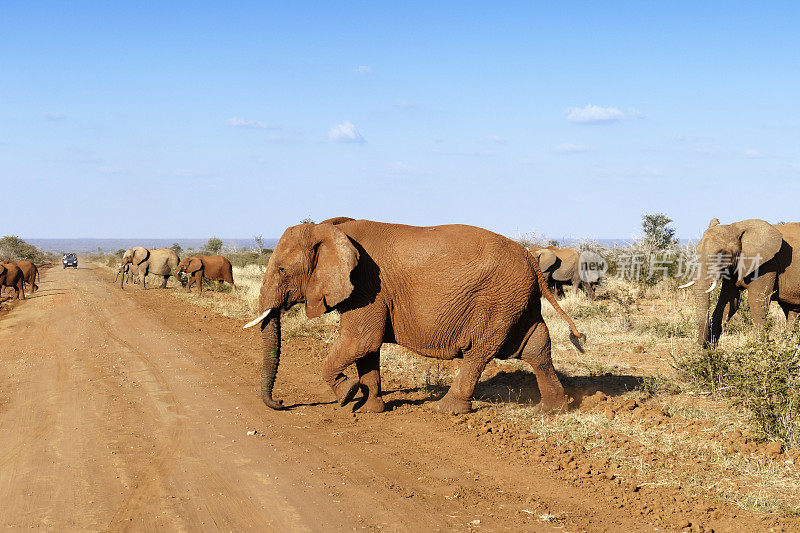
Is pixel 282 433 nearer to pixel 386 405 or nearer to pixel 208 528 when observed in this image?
pixel 386 405

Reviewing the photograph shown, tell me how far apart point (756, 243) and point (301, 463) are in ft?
26.9

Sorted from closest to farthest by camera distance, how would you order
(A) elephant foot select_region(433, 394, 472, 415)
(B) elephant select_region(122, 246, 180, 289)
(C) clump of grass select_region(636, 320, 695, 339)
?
(A) elephant foot select_region(433, 394, 472, 415)
(C) clump of grass select_region(636, 320, 695, 339)
(B) elephant select_region(122, 246, 180, 289)

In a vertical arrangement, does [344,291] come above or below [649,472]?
above

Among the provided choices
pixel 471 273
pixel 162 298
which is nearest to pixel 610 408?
pixel 471 273

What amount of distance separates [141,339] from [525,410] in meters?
8.94

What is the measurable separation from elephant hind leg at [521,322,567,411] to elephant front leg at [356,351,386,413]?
1.79 m

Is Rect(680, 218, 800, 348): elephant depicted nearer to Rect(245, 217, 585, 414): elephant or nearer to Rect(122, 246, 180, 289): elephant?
Rect(245, 217, 585, 414): elephant

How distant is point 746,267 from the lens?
10.3 metres

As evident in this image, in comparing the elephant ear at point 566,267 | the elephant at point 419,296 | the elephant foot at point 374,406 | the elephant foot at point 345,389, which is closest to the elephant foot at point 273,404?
the elephant at point 419,296

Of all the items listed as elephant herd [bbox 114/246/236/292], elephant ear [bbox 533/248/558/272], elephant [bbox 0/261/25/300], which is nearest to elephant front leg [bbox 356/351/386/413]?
elephant ear [bbox 533/248/558/272]

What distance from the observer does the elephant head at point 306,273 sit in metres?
7.08

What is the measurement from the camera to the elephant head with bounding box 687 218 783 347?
10.2m

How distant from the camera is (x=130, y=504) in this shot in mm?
4941

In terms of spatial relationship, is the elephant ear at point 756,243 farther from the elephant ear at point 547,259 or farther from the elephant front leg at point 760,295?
the elephant ear at point 547,259
